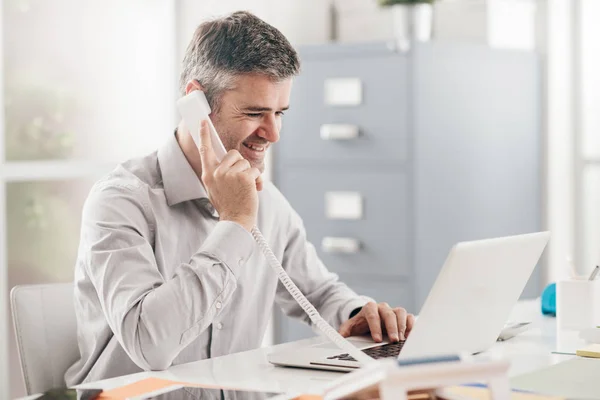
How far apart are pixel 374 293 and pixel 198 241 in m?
1.44

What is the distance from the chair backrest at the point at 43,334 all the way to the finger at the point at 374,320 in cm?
59

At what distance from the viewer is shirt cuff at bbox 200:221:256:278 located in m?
1.67

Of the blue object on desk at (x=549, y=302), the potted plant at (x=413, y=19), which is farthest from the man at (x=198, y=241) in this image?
the potted plant at (x=413, y=19)

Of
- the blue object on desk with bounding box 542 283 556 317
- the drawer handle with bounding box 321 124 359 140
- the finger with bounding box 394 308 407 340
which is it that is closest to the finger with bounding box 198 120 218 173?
the finger with bounding box 394 308 407 340

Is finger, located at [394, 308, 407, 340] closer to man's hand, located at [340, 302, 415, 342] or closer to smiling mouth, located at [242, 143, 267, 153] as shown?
man's hand, located at [340, 302, 415, 342]

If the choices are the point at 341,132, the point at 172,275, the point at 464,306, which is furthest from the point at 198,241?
the point at 341,132

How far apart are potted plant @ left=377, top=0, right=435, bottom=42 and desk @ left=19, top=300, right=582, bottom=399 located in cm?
164

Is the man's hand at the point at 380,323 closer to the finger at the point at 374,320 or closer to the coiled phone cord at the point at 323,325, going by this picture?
the finger at the point at 374,320

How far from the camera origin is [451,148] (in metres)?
3.29

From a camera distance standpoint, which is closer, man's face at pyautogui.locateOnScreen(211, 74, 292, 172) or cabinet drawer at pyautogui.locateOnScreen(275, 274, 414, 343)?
man's face at pyautogui.locateOnScreen(211, 74, 292, 172)

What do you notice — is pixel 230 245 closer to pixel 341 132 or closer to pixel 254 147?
pixel 254 147

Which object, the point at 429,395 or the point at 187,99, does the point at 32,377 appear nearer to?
the point at 187,99

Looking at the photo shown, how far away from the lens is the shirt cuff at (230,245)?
167 cm

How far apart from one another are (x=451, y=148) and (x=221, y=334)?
1580mm
